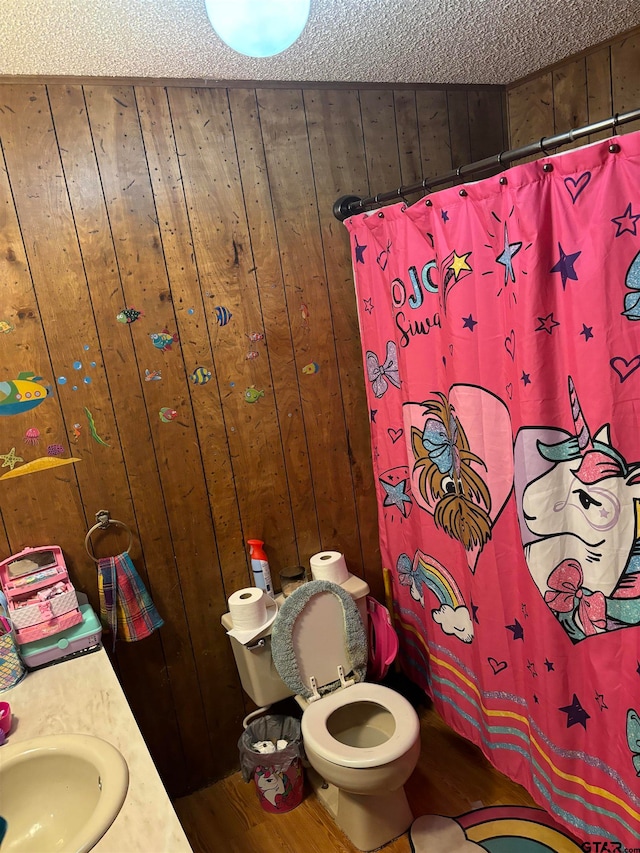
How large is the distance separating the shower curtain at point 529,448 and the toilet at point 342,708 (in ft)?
0.92

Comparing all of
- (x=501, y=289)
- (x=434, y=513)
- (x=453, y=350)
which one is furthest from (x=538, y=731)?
(x=501, y=289)

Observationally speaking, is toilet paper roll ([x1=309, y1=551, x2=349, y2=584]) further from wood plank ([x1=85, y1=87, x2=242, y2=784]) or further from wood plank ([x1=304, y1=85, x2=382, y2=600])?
wood plank ([x1=85, y1=87, x2=242, y2=784])

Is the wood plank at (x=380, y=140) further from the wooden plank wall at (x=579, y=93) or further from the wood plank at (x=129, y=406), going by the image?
the wood plank at (x=129, y=406)

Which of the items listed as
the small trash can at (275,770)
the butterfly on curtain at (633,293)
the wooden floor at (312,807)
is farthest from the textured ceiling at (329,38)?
the wooden floor at (312,807)

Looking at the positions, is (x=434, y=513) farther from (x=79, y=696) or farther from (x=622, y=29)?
(x=622, y=29)

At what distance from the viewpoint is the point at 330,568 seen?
225 cm

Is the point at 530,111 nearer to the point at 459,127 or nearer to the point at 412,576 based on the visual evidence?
the point at 459,127

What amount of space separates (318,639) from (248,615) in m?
0.26

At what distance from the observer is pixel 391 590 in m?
2.49

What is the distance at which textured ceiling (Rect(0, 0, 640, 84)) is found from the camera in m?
1.46

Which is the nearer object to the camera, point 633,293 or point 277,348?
point 633,293

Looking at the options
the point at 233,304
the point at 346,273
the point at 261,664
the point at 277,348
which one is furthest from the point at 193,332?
the point at 261,664

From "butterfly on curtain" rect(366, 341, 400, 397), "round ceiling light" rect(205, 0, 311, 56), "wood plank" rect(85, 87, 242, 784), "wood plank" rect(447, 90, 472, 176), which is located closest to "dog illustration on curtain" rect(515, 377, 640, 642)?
"butterfly on curtain" rect(366, 341, 400, 397)

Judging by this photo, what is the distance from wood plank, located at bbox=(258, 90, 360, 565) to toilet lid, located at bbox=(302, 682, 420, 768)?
21.1 inches
